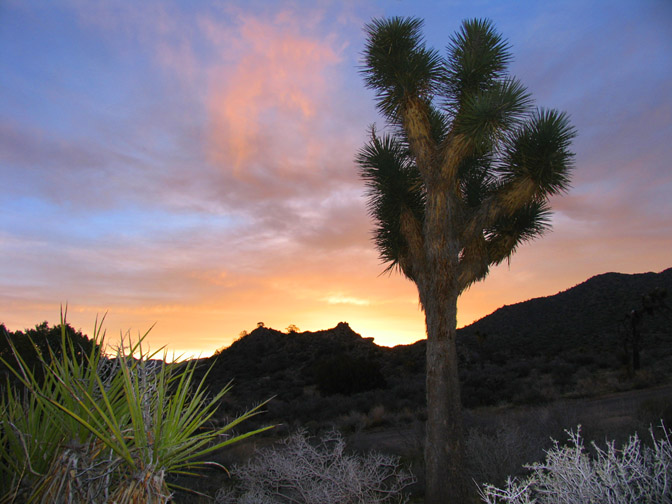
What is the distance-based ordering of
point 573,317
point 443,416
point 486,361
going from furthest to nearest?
point 573,317 < point 486,361 < point 443,416

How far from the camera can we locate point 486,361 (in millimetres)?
31625

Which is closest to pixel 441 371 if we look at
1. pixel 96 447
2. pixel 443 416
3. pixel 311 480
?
pixel 443 416

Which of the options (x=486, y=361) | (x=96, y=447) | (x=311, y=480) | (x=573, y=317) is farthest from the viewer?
(x=573, y=317)

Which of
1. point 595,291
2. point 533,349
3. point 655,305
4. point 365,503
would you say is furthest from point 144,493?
point 595,291

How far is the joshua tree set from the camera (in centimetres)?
833

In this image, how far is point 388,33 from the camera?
10172 mm

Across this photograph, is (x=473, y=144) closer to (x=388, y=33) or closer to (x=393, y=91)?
(x=393, y=91)

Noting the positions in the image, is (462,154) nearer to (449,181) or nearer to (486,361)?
(449,181)

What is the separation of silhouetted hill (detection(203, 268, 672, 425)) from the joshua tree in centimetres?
474

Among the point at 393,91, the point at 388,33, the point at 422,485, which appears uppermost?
the point at 388,33

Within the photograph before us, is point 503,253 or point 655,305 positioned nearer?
point 503,253

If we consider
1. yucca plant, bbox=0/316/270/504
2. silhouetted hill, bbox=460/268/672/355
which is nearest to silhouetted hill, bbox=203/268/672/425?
silhouetted hill, bbox=460/268/672/355

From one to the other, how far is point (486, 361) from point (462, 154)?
25.3 meters

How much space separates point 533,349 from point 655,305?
9.67 metres
